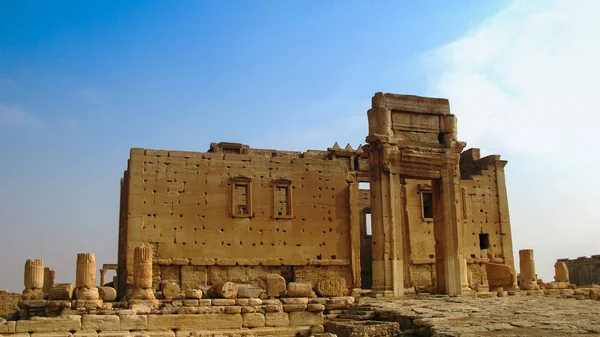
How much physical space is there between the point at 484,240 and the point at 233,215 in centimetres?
1263

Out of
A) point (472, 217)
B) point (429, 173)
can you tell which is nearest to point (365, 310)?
point (429, 173)

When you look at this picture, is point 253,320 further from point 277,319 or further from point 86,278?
point 86,278

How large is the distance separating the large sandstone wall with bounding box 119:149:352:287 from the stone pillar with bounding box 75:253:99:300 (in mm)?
3430

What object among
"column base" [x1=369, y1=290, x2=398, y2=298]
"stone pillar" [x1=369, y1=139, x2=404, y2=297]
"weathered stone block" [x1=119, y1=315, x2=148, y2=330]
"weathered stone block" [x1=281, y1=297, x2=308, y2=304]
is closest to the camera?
"weathered stone block" [x1=119, y1=315, x2=148, y2=330]

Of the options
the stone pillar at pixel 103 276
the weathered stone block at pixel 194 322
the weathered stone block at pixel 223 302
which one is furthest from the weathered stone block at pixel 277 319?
the stone pillar at pixel 103 276

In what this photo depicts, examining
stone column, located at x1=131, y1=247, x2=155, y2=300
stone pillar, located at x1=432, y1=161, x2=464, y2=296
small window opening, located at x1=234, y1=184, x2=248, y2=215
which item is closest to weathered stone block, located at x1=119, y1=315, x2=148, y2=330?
stone column, located at x1=131, y1=247, x2=155, y2=300

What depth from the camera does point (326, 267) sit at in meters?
24.1

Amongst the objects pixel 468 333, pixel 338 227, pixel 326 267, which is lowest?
pixel 468 333

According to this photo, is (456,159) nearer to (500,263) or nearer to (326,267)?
(326,267)

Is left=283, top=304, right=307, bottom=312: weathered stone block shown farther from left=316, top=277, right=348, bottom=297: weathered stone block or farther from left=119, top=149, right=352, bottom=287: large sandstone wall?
left=119, top=149, right=352, bottom=287: large sandstone wall

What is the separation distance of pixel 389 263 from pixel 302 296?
4.53 m

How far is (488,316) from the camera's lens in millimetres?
14891

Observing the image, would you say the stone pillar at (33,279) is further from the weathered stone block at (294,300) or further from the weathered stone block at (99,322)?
the weathered stone block at (294,300)

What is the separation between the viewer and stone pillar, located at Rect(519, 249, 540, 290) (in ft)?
84.4
